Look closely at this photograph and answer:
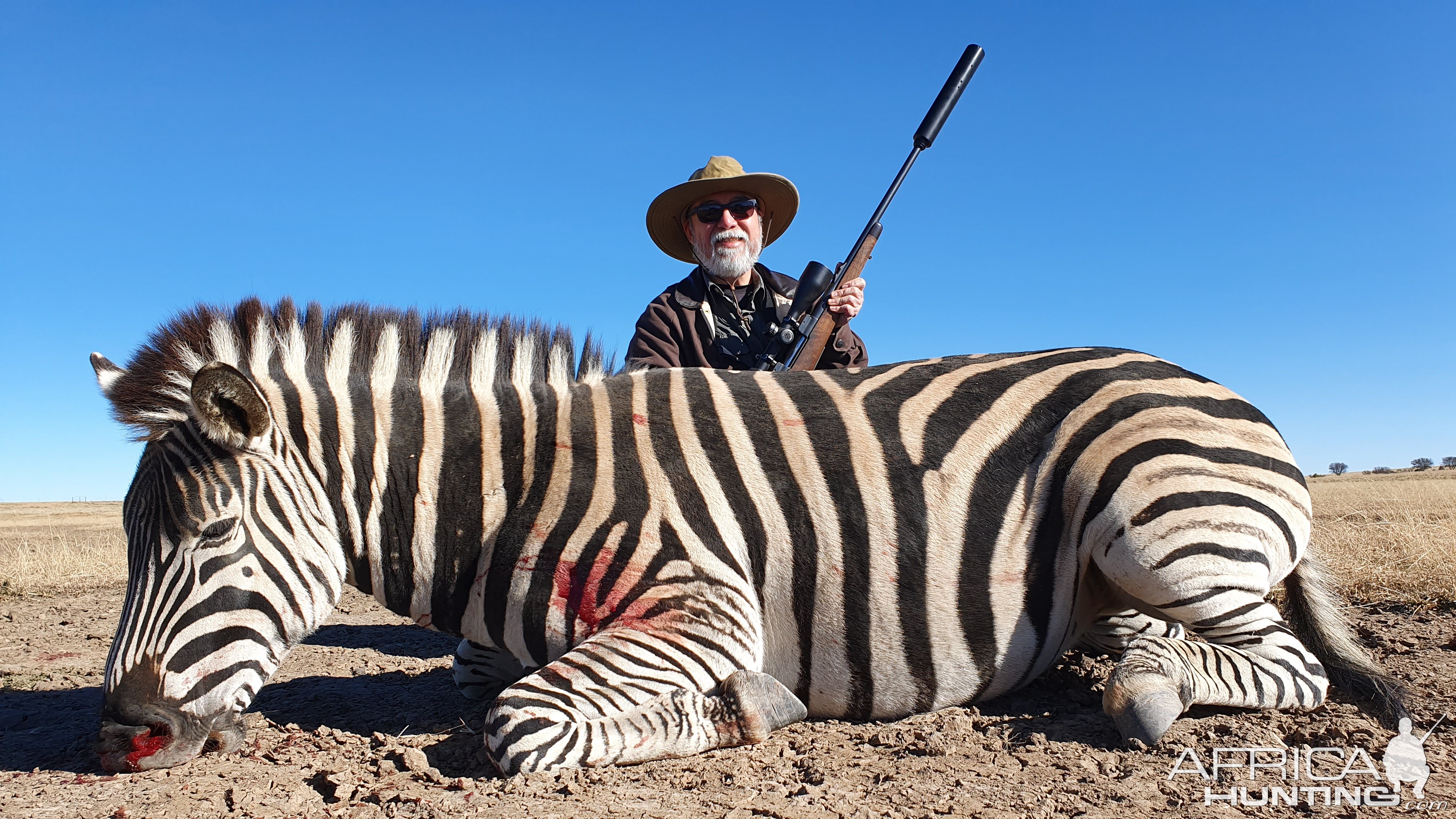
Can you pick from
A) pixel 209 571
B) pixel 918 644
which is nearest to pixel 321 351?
pixel 209 571

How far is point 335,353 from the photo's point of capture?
11.8ft

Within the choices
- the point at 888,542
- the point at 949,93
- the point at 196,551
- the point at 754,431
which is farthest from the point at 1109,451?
the point at 949,93

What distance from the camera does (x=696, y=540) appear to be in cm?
331

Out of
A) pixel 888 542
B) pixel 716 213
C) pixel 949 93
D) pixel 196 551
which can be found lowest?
pixel 196 551

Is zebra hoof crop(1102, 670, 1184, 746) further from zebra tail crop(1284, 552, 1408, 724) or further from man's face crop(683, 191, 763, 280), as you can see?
man's face crop(683, 191, 763, 280)

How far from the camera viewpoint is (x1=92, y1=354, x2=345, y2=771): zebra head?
3031 mm

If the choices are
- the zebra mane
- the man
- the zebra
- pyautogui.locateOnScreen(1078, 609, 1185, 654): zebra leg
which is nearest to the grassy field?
pyautogui.locateOnScreen(1078, 609, 1185, 654): zebra leg

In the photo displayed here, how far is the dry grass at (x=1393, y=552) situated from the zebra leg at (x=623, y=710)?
2.88 metres

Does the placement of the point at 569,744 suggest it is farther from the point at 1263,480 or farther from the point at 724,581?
the point at 1263,480

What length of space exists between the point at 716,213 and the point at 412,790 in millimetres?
4681

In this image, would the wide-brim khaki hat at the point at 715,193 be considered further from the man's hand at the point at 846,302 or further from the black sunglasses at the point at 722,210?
the man's hand at the point at 846,302

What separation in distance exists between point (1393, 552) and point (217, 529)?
773cm

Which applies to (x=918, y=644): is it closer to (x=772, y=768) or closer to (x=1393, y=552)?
(x=772, y=768)

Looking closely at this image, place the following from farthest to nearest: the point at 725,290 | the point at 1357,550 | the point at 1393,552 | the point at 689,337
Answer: the point at 1357,550 < the point at 725,290 < the point at 1393,552 < the point at 689,337
